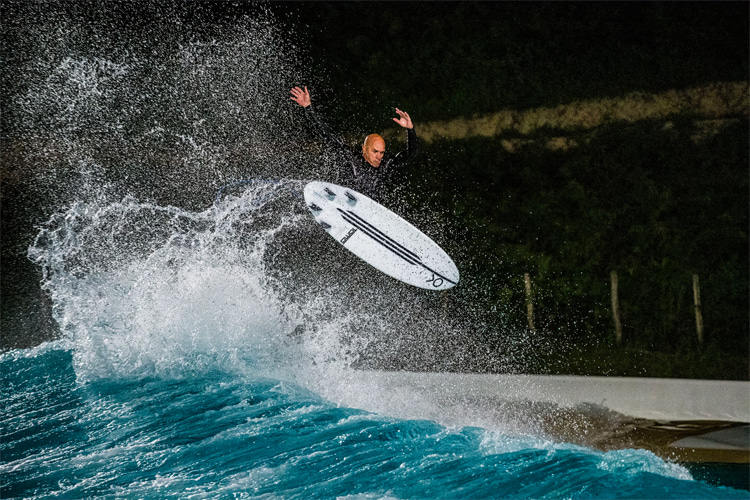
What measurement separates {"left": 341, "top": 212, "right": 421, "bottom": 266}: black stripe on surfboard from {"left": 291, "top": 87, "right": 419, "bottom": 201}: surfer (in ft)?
0.85

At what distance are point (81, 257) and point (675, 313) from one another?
6.67 meters

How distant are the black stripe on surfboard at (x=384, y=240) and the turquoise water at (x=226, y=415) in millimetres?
815

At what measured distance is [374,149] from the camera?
12.8ft

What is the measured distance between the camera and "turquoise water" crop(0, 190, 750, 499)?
269 centimetres

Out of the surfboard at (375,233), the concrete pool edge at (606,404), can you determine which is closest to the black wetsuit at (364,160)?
the surfboard at (375,233)

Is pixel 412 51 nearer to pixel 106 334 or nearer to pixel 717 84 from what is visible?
pixel 717 84

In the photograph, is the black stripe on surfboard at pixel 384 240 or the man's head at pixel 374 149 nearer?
the man's head at pixel 374 149

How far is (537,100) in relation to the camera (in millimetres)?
7562

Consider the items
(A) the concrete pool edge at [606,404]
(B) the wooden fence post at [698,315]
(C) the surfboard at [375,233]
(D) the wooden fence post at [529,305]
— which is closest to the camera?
(A) the concrete pool edge at [606,404]

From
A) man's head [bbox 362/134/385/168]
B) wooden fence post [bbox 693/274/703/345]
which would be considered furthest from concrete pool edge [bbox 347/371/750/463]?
wooden fence post [bbox 693/274/703/345]

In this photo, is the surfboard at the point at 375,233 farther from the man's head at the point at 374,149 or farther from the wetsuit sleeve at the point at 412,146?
the wetsuit sleeve at the point at 412,146

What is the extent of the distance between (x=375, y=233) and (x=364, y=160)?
598mm

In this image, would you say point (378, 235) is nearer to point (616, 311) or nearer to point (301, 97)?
point (301, 97)

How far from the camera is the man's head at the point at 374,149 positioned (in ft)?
12.8
